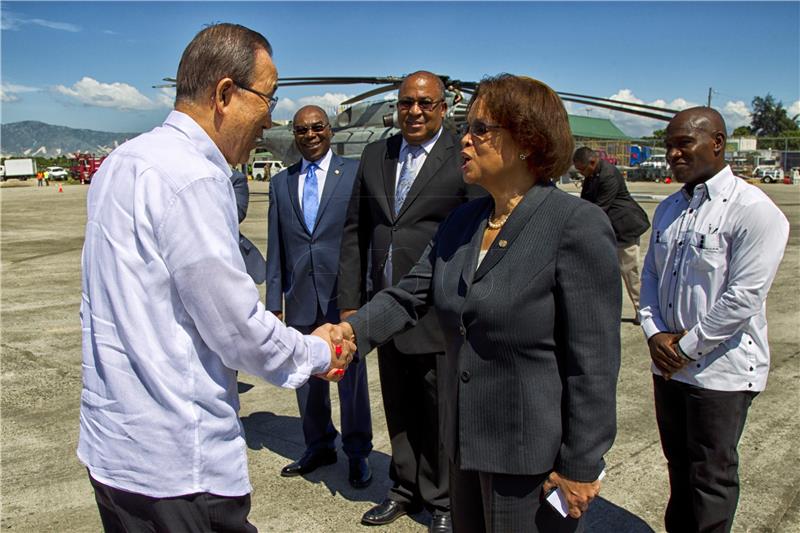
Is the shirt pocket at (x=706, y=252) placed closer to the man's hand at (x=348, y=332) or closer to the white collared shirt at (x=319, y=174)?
the man's hand at (x=348, y=332)

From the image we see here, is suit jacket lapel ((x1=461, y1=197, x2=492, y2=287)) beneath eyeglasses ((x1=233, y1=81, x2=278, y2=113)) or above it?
beneath

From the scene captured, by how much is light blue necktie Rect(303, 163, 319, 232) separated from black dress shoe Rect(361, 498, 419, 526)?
179cm

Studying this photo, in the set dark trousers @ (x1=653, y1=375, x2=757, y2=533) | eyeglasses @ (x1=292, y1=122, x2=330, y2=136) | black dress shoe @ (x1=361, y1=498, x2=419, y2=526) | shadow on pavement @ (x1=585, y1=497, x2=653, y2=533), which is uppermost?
eyeglasses @ (x1=292, y1=122, x2=330, y2=136)

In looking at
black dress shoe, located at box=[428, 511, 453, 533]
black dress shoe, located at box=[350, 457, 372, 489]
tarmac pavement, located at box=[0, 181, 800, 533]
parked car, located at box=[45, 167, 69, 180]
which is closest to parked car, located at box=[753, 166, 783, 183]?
tarmac pavement, located at box=[0, 181, 800, 533]

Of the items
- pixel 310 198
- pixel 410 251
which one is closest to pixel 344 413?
pixel 410 251

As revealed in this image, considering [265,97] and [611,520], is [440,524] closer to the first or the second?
[611,520]

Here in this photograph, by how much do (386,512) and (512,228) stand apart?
2182 millimetres

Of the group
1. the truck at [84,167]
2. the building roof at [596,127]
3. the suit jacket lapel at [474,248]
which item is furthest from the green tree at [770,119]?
the suit jacket lapel at [474,248]

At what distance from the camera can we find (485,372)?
2209 millimetres

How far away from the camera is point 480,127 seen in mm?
2328

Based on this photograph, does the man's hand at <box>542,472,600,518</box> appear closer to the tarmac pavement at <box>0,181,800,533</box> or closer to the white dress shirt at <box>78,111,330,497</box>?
the white dress shirt at <box>78,111,330,497</box>

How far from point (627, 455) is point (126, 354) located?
3.59m

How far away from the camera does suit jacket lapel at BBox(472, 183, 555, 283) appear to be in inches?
86.7

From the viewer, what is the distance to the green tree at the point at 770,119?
100m
